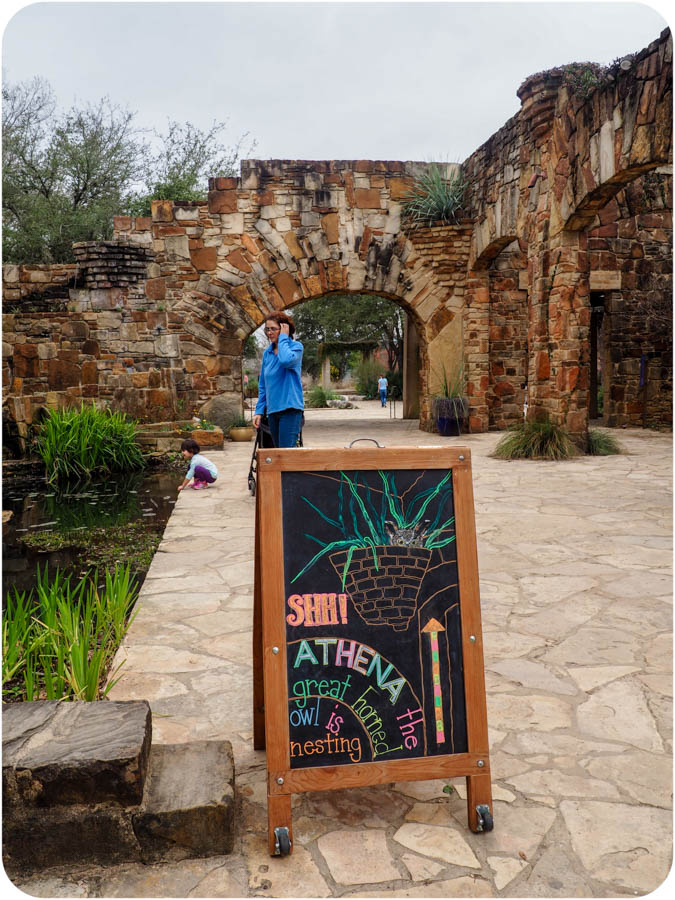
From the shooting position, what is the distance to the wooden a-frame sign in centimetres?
190

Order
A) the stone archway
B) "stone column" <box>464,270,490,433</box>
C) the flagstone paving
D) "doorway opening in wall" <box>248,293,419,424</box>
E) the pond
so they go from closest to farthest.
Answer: the flagstone paving, the pond, the stone archway, "stone column" <box>464,270,490,433</box>, "doorway opening in wall" <box>248,293,419,424</box>

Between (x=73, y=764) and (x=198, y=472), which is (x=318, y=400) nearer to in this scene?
(x=198, y=472)

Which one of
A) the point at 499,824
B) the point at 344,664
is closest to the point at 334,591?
the point at 344,664

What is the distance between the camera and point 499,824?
1.91 metres

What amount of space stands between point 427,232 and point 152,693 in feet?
32.1

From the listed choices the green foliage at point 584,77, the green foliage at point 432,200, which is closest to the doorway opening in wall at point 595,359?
the green foliage at point 432,200

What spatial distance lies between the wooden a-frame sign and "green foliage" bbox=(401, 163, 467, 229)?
981cm

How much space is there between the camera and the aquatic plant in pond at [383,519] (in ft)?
6.47

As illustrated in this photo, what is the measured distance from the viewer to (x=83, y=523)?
6.20 metres

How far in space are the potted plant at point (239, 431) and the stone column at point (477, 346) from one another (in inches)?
144

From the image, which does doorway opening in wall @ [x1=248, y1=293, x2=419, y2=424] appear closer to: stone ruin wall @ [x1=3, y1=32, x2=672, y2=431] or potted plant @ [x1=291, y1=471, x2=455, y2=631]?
stone ruin wall @ [x1=3, y1=32, x2=672, y2=431]

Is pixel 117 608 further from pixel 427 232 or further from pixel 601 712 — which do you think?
pixel 427 232

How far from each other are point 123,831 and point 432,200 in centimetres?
1058

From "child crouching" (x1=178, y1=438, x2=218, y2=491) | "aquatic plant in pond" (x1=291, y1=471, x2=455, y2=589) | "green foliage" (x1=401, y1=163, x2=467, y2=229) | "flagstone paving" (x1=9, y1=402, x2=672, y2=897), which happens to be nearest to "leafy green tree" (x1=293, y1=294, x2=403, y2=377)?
"green foliage" (x1=401, y1=163, x2=467, y2=229)
